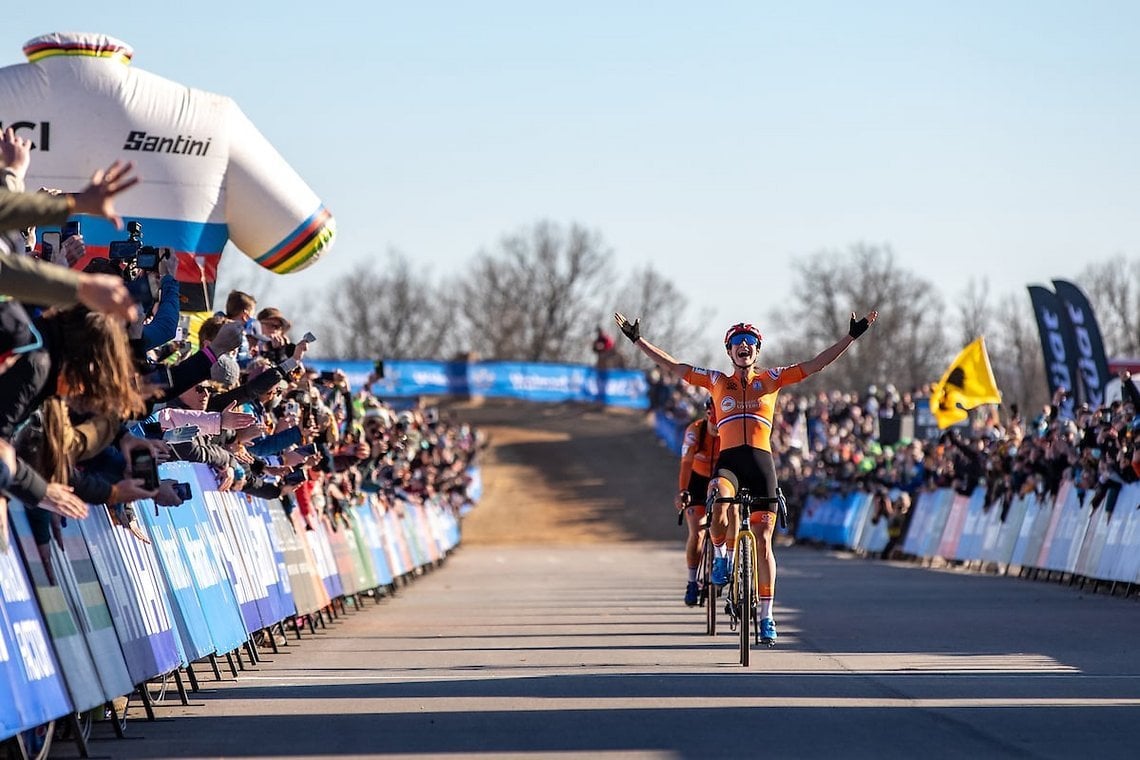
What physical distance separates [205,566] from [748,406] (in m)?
4.09

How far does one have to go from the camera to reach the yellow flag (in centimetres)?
4188

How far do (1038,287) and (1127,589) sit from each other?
43.7ft

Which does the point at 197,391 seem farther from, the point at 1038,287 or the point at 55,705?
the point at 1038,287

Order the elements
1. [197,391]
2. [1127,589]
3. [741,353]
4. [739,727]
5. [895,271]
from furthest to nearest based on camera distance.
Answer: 1. [895,271]
2. [1127,589]
3. [741,353]
4. [197,391]
5. [739,727]

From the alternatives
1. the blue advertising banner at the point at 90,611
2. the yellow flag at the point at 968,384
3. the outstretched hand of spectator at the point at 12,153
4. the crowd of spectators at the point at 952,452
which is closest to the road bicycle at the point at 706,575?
the blue advertising banner at the point at 90,611

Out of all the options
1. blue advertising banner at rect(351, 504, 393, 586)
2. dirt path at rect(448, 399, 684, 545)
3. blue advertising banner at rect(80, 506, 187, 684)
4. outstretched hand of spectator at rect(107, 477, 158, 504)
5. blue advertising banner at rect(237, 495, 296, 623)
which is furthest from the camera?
dirt path at rect(448, 399, 684, 545)

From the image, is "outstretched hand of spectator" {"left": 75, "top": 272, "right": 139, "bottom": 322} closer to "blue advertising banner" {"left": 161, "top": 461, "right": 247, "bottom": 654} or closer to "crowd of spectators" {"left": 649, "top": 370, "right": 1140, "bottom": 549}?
"blue advertising banner" {"left": 161, "top": 461, "right": 247, "bottom": 654}

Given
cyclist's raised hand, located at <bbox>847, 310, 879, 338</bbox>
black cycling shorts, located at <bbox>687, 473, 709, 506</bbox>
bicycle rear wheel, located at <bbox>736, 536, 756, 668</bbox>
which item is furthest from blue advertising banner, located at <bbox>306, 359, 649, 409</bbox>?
bicycle rear wheel, located at <bbox>736, 536, 756, 668</bbox>

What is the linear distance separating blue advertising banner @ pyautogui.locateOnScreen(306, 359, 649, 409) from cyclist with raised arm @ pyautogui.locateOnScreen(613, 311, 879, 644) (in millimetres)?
82764

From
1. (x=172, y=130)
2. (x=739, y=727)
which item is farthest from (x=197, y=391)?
(x=172, y=130)

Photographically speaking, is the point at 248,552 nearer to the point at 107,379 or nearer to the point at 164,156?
the point at 107,379

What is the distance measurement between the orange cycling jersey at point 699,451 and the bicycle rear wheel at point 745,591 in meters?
2.08

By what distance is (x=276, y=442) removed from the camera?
1727cm

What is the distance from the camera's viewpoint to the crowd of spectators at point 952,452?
25969mm
